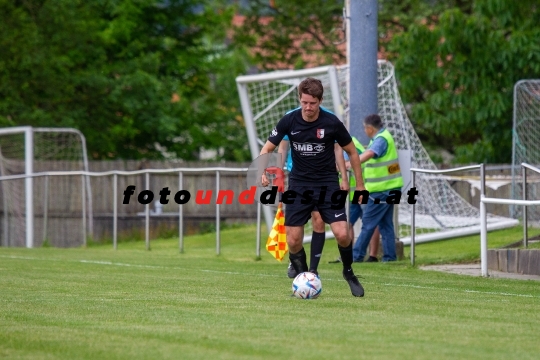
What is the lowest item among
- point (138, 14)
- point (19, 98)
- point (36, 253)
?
point (36, 253)

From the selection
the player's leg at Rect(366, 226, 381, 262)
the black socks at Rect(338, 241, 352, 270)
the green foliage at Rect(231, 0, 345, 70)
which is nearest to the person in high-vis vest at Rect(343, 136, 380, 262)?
the player's leg at Rect(366, 226, 381, 262)

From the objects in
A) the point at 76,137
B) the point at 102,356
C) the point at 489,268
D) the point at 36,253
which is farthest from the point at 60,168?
the point at 102,356

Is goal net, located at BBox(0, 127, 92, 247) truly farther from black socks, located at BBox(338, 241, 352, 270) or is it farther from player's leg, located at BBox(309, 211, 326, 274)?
black socks, located at BBox(338, 241, 352, 270)

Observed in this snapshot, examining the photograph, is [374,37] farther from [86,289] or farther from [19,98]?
[19,98]

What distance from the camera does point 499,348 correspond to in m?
6.92

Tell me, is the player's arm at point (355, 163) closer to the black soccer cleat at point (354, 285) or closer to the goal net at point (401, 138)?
the black soccer cleat at point (354, 285)

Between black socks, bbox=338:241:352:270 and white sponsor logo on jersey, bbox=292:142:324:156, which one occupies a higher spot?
white sponsor logo on jersey, bbox=292:142:324:156

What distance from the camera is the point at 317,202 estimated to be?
10344mm

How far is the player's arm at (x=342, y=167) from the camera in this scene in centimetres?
1048

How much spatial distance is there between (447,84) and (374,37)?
11326mm

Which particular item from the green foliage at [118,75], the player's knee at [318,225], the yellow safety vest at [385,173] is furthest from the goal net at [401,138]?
the green foliage at [118,75]

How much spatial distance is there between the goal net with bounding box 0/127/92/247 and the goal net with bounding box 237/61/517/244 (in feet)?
22.3

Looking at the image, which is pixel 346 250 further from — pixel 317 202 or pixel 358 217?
pixel 358 217

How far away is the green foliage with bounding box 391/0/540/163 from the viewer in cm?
2588
